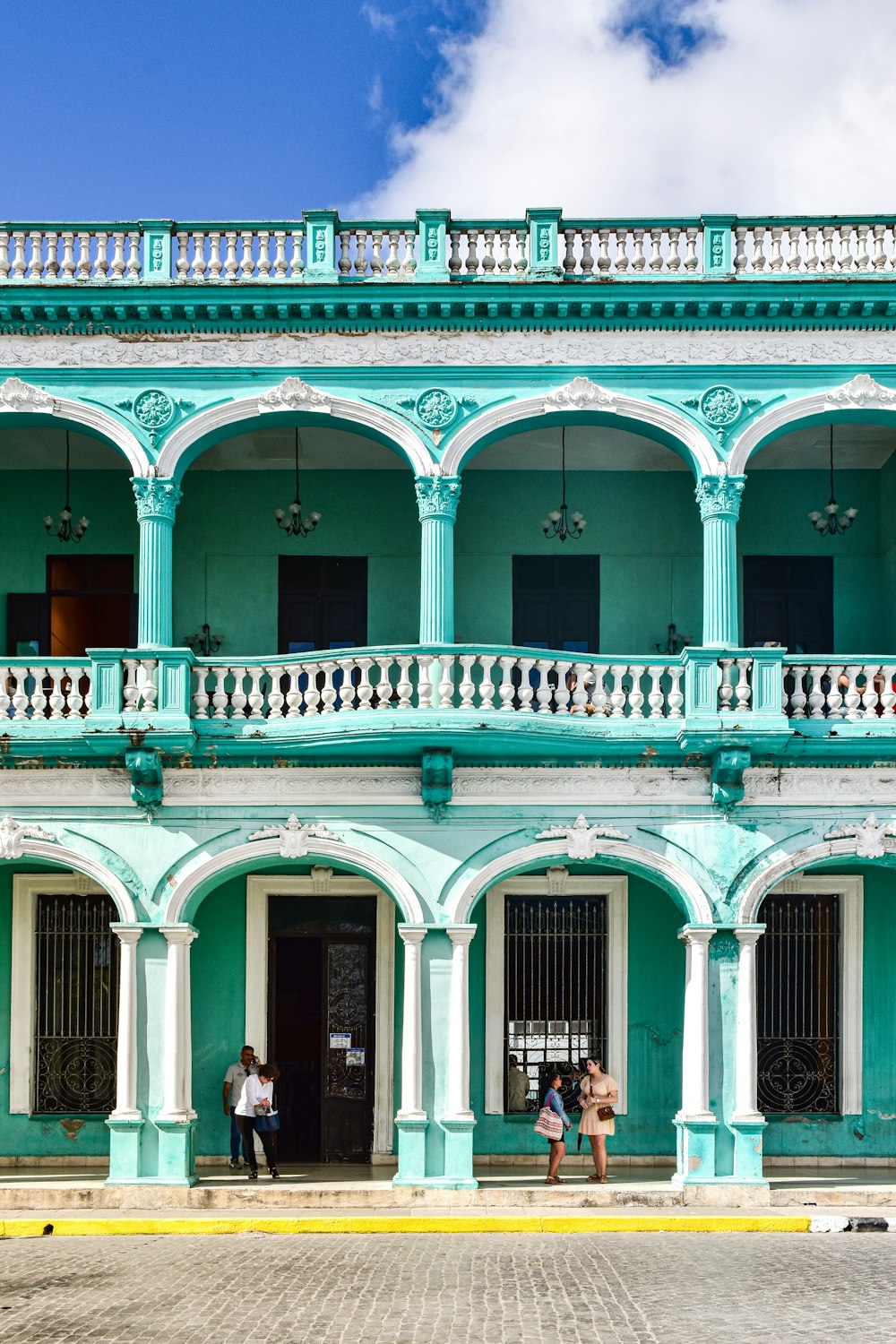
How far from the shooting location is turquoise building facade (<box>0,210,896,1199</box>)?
15031mm

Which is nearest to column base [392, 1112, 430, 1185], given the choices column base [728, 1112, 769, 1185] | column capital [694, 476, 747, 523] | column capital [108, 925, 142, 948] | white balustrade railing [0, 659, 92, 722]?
column base [728, 1112, 769, 1185]

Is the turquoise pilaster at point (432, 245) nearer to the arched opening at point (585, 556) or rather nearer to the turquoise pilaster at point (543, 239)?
the turquoise pilaster at point (543, 239)

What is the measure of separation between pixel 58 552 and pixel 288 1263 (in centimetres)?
828

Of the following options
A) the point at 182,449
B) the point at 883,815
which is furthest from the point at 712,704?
the point at 182,449

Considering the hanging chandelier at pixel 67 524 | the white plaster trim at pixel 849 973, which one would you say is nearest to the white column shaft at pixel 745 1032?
the white plaster trim at pixel 849 973

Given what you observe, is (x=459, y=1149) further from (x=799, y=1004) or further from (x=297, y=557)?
(x=297, y=557)

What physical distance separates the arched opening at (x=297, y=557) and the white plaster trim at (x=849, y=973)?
16.6 feet

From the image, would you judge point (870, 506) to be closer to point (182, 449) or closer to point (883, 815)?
point (883, 815)

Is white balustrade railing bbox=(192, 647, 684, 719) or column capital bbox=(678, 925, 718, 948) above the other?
white balustrade railing bbox=(192, 647, 684, 719)

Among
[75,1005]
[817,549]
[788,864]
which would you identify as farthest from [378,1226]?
[817,549]

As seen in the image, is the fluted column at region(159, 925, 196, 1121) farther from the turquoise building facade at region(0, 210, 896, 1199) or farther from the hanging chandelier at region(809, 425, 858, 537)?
the hanging chandelier at region(809, 425, 858, 537)

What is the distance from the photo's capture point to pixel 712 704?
590 inches

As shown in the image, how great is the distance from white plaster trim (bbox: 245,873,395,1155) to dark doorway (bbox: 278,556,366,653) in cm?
255

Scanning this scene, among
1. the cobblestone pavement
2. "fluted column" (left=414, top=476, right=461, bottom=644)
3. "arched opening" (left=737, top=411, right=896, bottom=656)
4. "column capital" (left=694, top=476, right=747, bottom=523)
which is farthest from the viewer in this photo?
"arched opening" (left=737, top=411, right=896, bottom=656)
